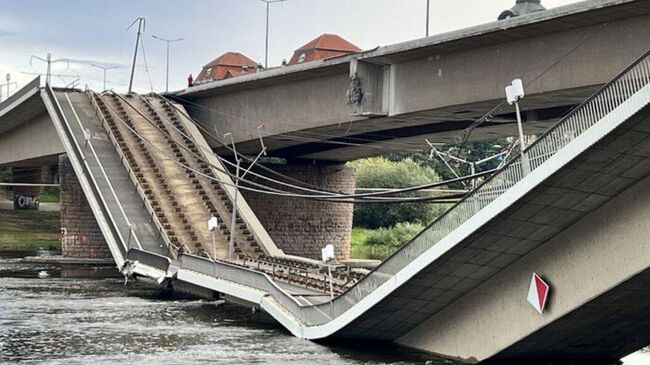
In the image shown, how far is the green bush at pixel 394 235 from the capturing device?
82625mm

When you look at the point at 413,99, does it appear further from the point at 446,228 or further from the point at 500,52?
the point at 446,228

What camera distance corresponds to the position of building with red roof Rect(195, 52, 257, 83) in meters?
96.8

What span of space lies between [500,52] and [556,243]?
13018 millimetres

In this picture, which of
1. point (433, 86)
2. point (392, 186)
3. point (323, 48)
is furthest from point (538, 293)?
point (392, 186)

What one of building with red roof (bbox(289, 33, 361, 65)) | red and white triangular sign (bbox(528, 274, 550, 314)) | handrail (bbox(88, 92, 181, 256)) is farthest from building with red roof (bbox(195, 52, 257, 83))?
red and white triangular sign (bbox(528, 274, 550, 314))

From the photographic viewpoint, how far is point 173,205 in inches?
2085

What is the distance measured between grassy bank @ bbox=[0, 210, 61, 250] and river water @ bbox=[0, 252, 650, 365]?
91.1ft

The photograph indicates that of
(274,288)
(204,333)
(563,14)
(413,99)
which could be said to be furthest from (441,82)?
(204,333)

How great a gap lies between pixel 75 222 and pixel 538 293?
41.8 meters

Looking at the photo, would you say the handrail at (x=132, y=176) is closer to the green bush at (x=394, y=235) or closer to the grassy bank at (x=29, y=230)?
the grassy bank at (x=29, y=230)

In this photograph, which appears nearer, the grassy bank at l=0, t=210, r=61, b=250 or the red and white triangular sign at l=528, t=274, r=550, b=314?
the red and white triangular sign at l=528, t=274, r=550, b=314

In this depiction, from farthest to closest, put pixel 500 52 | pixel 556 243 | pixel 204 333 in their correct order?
pixel 500 52 → pixel 204 333 → pixel 556 243

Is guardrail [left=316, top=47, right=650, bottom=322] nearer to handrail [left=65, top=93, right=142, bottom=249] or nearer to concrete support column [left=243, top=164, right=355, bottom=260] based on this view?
handrail [left=65, top=93, right=142, bottom=249]

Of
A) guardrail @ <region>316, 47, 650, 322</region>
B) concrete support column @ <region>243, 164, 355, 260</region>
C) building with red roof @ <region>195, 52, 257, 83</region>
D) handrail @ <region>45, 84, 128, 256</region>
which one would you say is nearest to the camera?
guardrail @ <region>316, 47, 650, 322</region>
